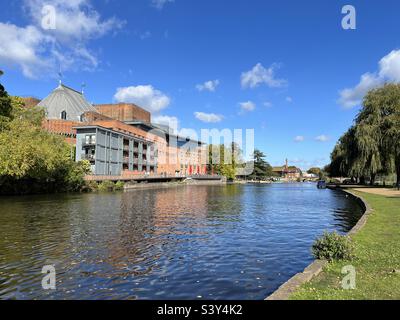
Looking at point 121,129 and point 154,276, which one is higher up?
point 121,129

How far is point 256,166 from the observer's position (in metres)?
184

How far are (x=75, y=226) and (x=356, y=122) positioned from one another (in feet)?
172

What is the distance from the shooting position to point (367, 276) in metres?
9.10

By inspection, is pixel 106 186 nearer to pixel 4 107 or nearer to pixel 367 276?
pixel 4 107

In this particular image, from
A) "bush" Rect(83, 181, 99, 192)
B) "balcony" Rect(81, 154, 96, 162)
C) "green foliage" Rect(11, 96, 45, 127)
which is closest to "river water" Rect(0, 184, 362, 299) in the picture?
"green foliage" Rect(11, 96, 45, 127)

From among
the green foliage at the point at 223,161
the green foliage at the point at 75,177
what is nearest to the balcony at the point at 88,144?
the green foliage at the point at 75,177

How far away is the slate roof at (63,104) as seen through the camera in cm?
11575

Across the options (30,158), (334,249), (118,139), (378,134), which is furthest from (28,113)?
(334,249)

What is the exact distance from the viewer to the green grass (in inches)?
305

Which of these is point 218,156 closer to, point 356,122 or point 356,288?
point 356,122

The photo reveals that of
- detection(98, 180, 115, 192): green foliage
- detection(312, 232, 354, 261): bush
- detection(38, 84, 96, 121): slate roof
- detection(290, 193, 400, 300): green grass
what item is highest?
detection(38, 84, 96, 121): slate roof

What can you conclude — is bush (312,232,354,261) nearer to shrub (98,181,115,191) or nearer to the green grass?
the green grass

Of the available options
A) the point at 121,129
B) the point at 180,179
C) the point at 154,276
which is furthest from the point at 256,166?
the point at 154,276

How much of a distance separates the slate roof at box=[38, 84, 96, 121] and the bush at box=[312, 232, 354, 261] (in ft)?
373
